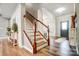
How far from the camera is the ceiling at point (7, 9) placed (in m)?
1.88

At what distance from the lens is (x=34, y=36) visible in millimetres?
1921

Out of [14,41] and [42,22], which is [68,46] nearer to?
[42,22]

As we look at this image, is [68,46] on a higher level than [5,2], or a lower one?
lower

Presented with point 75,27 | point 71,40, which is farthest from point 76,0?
point 71,40

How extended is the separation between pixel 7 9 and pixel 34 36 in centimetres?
57

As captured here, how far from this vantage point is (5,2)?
190 centimetres

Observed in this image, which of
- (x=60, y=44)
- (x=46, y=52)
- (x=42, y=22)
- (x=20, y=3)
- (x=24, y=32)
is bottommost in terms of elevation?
(x=46, y=52)

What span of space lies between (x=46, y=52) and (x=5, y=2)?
3.22 feet

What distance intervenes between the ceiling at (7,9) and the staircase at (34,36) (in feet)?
0.74

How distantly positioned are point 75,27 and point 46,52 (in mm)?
578

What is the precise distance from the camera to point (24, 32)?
193 cm

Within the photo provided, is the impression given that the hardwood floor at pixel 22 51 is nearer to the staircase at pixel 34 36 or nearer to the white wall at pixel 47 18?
the staircase at pixel 34 36

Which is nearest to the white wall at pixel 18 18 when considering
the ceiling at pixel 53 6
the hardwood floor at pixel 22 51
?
the hardwood floor at pixel 22 51

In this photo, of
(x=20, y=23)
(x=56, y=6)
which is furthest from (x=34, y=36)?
(x=56, y=6)
